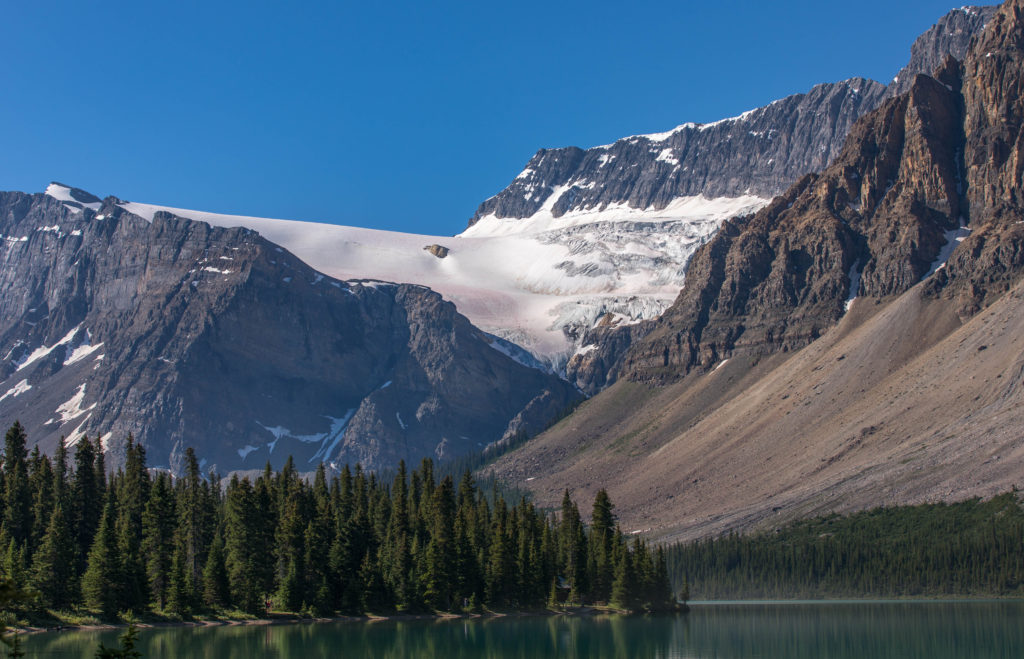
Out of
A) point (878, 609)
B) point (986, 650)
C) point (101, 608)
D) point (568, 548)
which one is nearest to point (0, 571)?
point (101, 608)

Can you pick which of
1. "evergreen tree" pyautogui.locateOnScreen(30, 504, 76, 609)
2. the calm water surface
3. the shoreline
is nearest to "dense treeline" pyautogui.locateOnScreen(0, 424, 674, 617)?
"evergreen tree" pyautogui.locateOnScreen(30, 504, 76, 609)

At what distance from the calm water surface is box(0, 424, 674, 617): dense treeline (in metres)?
5.32

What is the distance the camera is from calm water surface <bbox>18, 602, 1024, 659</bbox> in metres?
98.0

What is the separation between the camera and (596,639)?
380ft

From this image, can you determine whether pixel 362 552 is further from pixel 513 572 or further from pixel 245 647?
pixel 245 647

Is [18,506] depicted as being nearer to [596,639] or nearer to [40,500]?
[40,500]

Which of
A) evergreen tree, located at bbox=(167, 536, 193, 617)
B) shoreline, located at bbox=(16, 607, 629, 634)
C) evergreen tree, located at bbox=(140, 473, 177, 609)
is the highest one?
evergreen tree, located at bbox=(140, 473, 177, 609)

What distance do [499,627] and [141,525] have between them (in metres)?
41.3

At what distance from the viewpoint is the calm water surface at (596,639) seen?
98.0 metres

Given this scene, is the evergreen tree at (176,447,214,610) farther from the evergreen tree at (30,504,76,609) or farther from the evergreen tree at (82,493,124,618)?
the evergreen tree at (30,504,76,609)

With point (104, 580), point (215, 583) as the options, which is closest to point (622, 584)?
point (215, 583)

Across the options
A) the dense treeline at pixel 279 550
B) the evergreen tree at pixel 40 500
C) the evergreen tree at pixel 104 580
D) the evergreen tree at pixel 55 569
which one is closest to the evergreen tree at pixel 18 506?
the dense treeline at pixel 279 550

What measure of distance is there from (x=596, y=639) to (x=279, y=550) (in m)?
36.6

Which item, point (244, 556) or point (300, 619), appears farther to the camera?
point (244, 556)
